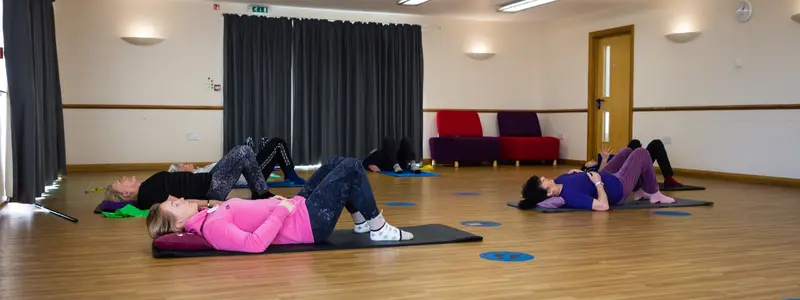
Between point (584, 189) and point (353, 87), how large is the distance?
627 cm

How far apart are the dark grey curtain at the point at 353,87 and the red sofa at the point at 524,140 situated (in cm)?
150

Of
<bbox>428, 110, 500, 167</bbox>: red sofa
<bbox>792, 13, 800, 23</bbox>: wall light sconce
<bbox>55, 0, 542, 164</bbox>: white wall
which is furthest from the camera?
<bbox>428, 110, 500, 167</bbox>: red sofa

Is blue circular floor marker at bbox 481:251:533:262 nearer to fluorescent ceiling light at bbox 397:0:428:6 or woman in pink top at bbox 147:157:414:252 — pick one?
woman in pink top at bbox 147:157:414:252

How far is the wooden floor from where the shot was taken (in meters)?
3.12

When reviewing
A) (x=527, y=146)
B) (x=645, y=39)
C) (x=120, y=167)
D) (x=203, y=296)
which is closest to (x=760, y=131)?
(x=645, y=39)

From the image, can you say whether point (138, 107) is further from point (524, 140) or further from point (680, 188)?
point (680, 188)

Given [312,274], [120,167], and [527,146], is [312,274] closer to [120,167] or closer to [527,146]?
[120,167]

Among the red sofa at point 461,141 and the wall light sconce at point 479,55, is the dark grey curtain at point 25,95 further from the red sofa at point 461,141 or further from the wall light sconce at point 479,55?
the wall light sconce at point 479,55

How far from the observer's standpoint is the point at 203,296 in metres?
3.01

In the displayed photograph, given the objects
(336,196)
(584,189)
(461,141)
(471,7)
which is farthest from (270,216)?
(461,141)

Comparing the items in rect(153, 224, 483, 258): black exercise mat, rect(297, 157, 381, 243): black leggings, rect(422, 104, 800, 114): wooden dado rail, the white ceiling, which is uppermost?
the white ceiling

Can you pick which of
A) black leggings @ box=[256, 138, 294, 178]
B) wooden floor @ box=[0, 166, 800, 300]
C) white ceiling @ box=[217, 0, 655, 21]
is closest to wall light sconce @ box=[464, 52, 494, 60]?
white ceiling @ box=[217, 0, 655, 21]

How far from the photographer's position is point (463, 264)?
146 inches

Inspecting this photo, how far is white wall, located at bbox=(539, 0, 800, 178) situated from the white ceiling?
1.54 ft
